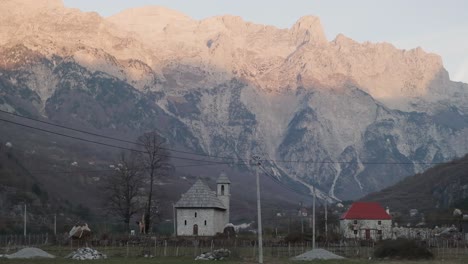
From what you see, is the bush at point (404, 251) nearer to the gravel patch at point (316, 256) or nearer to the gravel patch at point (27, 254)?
the gravel patch at point (316, 256)

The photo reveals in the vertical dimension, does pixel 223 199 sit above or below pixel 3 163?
below

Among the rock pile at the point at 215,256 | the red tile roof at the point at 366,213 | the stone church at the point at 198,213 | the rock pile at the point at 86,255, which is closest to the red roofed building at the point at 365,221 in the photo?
the red tile roof at the point at 366,213

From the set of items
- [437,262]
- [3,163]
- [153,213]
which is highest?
[3,163]

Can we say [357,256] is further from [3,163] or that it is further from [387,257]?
[3,163]

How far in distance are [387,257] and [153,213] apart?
4343 cm

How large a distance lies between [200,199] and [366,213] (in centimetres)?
3143

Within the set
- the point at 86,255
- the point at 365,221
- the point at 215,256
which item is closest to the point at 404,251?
the point at 215,256

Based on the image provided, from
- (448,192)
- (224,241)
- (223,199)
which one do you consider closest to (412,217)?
(448,192)

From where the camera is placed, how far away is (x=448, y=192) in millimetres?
189375

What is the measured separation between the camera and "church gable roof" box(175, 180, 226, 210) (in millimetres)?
101500

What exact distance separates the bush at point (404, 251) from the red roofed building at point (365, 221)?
51.6 meters

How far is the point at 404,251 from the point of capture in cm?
6378

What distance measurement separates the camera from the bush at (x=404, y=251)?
2502 inches

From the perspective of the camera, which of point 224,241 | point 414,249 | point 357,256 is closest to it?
point 414,249
